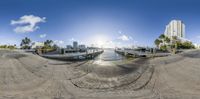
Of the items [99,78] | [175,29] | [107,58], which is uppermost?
[175,29]

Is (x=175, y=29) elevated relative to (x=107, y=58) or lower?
elevated

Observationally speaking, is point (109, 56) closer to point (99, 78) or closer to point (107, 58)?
point (107, 58)

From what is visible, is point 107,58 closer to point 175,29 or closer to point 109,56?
point 109,56

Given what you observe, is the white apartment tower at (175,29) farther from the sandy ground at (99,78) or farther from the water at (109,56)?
the water at (109,56)

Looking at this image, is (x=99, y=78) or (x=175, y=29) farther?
(x=175, y=29)

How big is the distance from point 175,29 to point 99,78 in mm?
761

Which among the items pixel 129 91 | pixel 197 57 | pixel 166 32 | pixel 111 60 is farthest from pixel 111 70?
pixel 197 57

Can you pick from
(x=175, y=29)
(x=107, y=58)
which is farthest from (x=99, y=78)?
(x=175, y=29)

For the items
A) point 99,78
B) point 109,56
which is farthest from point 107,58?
point 99,78

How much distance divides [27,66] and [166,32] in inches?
42.7

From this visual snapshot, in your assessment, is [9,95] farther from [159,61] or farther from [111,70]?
[159,61]

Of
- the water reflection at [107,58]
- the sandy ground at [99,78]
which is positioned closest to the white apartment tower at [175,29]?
the sandy ground at [99,78]

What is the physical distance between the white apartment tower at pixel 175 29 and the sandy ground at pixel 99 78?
0.17m

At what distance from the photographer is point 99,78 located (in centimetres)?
125
